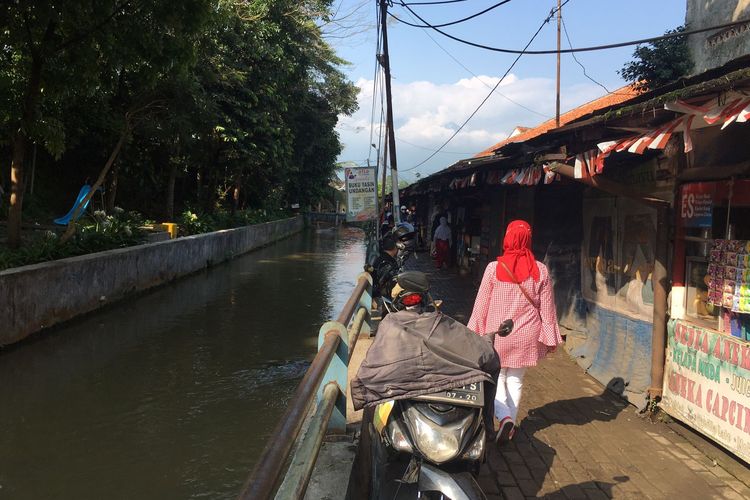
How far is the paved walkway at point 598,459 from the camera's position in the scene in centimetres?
376

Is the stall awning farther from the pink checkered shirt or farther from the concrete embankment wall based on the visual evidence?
the concrete embankment wall

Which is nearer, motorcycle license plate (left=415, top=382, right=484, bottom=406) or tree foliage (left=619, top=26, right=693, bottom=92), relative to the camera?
motorcycle license plate (left=415, top=382, right=484, bottom=406)

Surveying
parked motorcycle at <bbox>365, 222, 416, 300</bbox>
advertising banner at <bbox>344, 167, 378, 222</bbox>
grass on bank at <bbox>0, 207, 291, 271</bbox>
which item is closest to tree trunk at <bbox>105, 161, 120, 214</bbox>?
grass on bank at <bbox>0, 207, 291, 271</bbox>

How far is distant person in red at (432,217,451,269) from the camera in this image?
661 inches

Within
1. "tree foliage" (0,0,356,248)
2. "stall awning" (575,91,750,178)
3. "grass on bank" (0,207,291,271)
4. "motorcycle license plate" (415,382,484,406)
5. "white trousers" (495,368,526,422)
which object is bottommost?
"white trousers" (495,368,526,422)

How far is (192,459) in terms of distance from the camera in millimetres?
4668

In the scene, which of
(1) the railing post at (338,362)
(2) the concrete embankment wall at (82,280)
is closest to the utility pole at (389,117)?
(2) the concrete embankment wall at (82,280)

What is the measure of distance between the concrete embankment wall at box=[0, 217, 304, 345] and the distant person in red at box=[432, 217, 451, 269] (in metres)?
6.84

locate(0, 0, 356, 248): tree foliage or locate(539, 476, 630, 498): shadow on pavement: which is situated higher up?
locate(0, 0, 356, 248): tree foliage

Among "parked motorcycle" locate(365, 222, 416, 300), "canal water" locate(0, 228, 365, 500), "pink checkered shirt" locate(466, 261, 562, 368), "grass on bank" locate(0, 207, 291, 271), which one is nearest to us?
"pink checkered shirt" locate(466, 261, 562, 368)

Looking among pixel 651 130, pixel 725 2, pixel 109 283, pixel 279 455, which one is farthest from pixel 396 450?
pixel 725 2

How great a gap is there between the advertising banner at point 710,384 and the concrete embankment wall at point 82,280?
24.5ft

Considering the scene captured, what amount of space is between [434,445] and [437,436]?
4 cm

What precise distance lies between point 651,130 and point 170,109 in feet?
35.0
